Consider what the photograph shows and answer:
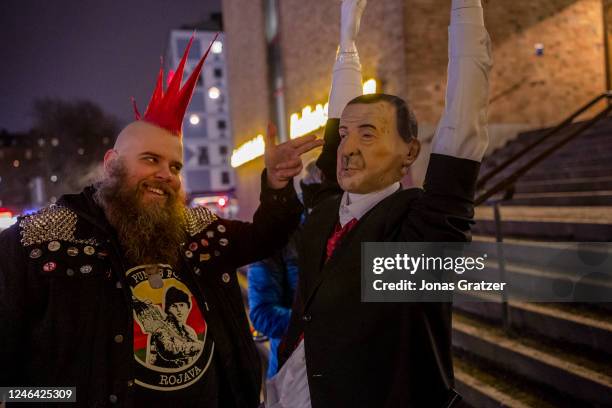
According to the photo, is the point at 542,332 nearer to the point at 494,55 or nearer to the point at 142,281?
the point at 142,281

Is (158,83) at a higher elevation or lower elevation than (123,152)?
higher

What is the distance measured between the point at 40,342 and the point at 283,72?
483 inches

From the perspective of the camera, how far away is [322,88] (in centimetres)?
1091

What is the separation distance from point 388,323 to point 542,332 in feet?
8.70

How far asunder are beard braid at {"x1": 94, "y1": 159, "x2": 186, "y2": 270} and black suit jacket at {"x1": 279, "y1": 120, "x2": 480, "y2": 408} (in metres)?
0.82

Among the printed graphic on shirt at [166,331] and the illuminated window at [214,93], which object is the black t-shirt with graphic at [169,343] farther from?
the illuminated window at [214,93]

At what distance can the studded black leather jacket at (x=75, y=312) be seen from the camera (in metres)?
1.72

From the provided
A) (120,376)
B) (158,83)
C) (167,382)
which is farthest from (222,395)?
(158,83)

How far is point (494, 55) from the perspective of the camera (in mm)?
8711

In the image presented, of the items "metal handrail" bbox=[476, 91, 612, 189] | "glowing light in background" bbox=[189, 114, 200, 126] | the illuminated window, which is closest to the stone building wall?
"metal handrail" bbox=[476, 91, 612, 189]

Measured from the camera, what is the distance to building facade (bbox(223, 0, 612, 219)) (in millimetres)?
7793

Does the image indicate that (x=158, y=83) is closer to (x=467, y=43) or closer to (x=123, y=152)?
(x=123, y=152)

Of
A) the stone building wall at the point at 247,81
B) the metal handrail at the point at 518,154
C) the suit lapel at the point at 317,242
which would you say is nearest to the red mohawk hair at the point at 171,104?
the suit lapel at the point at 317,242

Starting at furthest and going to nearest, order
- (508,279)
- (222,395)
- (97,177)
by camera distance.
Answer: (508,279), (97,177), (222,395)
